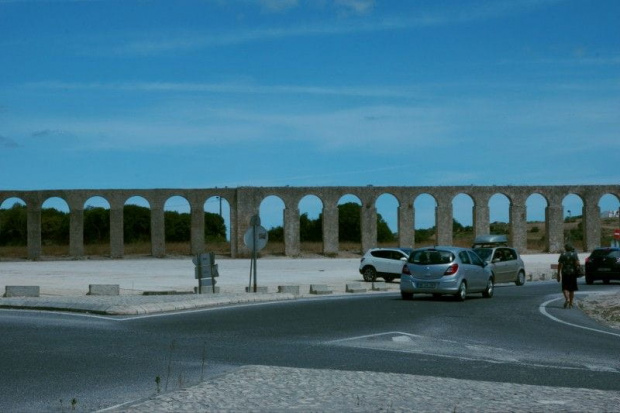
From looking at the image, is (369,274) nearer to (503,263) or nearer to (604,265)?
(503,263)

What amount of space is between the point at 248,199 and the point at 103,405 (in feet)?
184

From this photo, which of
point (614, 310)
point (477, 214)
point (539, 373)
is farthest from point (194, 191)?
point (539, 373)

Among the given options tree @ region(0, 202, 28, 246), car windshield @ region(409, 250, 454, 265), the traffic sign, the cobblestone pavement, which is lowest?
the cobblestone pavement

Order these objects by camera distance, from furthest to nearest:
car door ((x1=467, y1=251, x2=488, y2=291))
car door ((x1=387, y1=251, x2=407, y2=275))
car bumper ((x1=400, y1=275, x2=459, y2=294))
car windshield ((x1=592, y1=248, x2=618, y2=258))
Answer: car door ((x1=387, y1=251, x2=407, y2=275)) < car windshield ((x1=592, y1=248, x2=618, y2=258)) < car door ((x1=467, y1=251, x2=488, y2=291)) < car bumper ((x1=400, y1=275, x2=459, y2=294))

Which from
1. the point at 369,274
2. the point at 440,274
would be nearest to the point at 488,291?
the point at 440,274

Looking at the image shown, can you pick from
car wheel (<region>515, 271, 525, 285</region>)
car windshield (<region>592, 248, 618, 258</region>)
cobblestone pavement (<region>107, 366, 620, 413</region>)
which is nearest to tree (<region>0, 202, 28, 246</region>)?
car wheel (<region>515, 271, 525, 285</region>)

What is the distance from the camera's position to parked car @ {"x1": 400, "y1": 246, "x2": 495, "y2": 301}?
2567 centimetres

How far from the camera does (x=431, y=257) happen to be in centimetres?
2616

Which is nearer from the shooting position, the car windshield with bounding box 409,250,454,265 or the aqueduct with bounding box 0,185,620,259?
the car windshield with bounding box 409,250,454,265

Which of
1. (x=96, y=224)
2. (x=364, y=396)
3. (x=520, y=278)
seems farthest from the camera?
(x=96, y=224)

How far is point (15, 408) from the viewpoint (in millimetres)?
8586

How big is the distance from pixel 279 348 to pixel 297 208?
2028 inches

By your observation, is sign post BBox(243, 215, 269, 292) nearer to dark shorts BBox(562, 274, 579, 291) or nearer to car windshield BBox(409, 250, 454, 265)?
car windshield BBox(409, 250, 454, 265)

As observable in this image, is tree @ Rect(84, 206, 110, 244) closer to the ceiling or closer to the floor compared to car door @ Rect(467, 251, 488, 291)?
closer to the ceiling
